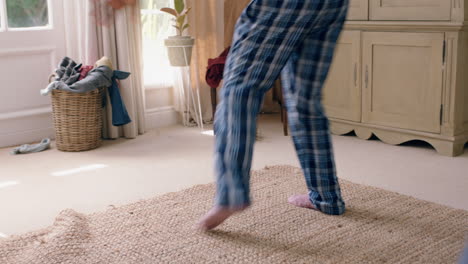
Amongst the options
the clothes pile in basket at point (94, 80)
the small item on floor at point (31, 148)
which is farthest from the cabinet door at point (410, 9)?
the small item on floor at point (31, 148)

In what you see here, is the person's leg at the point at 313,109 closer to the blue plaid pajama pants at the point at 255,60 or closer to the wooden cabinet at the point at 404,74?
the blue plaid pajama pants at the point at 255,60

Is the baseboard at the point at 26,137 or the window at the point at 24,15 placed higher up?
the window at the point at 24,15

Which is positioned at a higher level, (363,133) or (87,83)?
(87,83)

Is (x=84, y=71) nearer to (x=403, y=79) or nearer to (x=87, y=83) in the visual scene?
(x=87, y=83)

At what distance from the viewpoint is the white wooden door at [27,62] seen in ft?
11.4

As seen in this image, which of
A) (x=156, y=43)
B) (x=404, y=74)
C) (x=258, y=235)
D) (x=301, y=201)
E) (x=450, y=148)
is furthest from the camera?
(x=156, y=43)

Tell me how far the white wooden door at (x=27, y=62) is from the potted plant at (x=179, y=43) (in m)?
0.61

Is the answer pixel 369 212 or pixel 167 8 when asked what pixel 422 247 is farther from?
pixel 167 8

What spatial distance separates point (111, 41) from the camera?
3.64m

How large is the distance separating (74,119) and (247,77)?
175 centimetres

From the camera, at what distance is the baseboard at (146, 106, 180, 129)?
402 centimetres

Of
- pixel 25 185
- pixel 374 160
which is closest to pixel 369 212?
pixel 374 160

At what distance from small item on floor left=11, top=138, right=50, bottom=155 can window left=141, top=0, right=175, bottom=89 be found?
791 mm

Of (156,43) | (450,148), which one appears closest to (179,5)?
(156,43)
